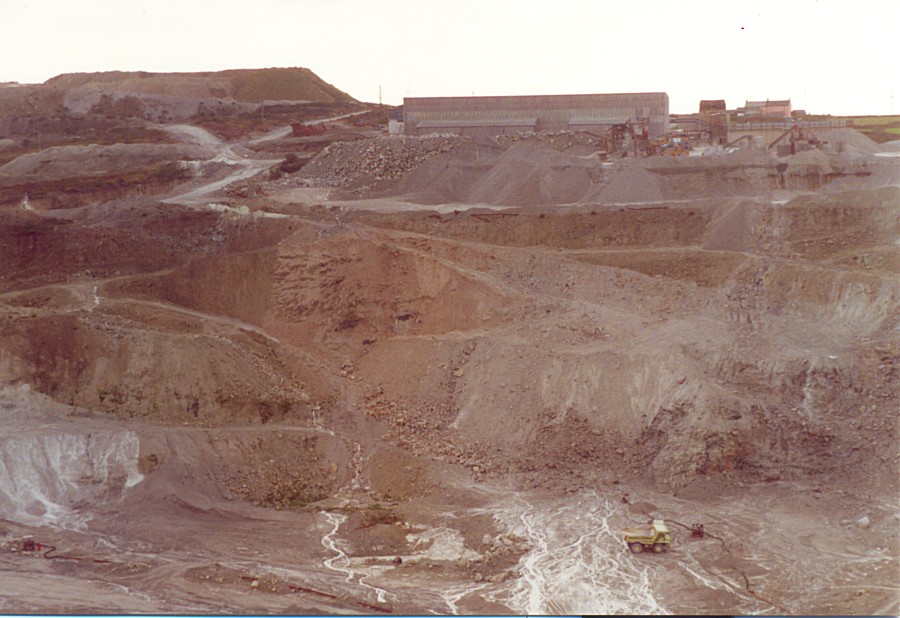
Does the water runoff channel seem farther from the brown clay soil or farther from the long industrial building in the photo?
the long industrial building

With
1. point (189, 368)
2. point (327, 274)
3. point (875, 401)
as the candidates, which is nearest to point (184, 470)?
point (189, 368)

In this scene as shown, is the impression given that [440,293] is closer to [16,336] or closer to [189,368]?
[189,368]

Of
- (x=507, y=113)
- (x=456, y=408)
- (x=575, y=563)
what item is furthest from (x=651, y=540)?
(x=507, y=113)

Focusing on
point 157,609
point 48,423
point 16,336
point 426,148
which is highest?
point 426,148

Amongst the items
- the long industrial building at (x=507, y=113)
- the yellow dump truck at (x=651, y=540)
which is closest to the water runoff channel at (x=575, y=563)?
the yellow dump truck at (x=651, y=540)

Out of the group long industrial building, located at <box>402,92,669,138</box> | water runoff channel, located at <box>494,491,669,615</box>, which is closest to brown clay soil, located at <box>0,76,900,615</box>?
water runoff channel, located at <box>494,491,669,615</box>

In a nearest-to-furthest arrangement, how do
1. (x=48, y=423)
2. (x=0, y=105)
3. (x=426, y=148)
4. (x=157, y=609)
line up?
(x=157, y=609) < (x=48, y=423) < (x=426, y=148) < (x=0, y=105)
